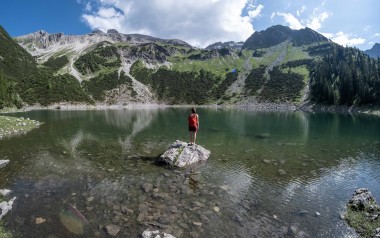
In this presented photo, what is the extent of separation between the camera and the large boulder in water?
80.7 feet

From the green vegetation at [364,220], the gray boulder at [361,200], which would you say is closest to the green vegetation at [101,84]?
the gray boulder at [361,200]

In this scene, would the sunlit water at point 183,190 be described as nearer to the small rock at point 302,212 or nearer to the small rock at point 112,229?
the small rock at point 302,212

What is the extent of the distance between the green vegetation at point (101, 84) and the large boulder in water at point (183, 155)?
475 feet

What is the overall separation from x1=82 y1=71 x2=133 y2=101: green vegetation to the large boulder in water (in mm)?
144930

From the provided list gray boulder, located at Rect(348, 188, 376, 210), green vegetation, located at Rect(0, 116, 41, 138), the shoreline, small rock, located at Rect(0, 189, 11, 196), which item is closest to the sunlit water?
small rock, located at Rect(0, 189, 11, 196)

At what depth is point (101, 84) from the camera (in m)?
183

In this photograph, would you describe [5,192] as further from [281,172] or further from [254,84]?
[254,84]

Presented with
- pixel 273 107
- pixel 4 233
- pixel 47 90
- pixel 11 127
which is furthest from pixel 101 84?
pixel 4 233

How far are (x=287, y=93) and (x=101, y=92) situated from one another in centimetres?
11346

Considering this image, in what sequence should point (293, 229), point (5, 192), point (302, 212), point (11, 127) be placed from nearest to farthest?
1. point (293, 229)
2. point (302, 212)
3. point (5, 192)
4. point (11, 127)

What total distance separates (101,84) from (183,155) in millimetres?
170328

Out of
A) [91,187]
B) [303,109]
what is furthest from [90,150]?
[303,109]

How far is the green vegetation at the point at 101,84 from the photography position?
168050 millimetres

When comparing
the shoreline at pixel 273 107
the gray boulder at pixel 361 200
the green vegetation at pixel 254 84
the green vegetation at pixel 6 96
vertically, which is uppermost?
the green vegetation at pixel 254 84
